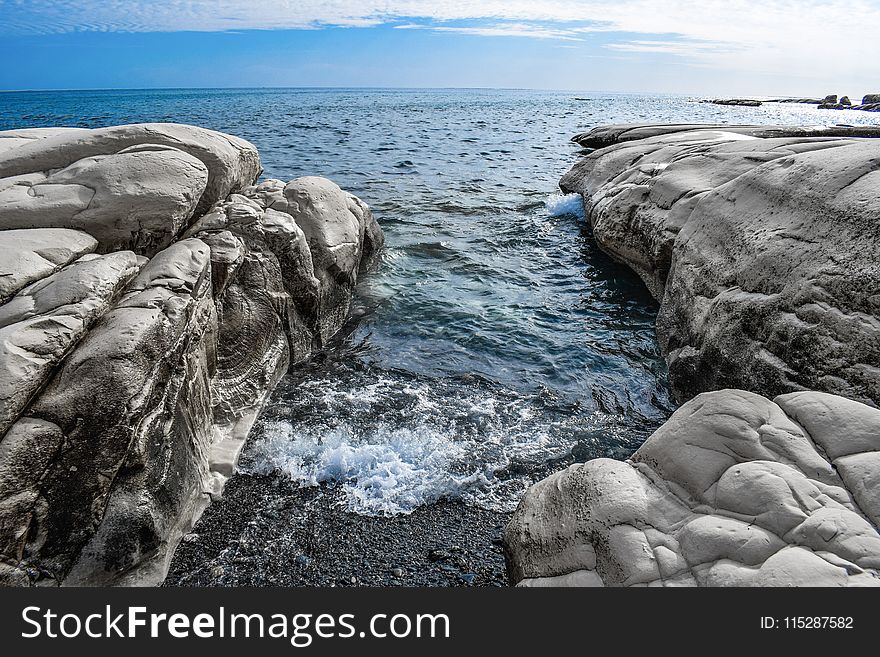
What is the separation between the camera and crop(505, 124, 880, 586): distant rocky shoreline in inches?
121

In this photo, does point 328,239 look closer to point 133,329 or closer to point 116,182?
point 116,182

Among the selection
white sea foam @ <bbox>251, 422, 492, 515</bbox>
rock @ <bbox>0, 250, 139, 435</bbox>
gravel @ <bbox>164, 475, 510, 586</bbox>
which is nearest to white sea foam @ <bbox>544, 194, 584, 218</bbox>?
white sea foam @ <bbox>251, 422, 492, 515</bbox>

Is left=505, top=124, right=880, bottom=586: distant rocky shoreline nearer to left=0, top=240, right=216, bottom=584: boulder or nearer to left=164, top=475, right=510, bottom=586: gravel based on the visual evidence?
left=164, top=475, right=510, bottom=586: gravel

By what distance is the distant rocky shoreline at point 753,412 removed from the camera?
3.08 metres

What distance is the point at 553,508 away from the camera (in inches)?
155

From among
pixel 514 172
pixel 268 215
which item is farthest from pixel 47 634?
pixel 514 172

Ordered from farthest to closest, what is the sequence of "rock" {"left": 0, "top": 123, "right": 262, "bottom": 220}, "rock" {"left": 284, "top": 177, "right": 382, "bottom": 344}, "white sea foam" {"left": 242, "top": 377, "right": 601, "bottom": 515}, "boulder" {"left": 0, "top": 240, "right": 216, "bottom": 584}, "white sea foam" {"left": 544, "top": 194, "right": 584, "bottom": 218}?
1. "white sea foam" {"left": 544, "top": 194, "right": 584, "bottom": 218}
2. "rock" {"left": 284, "top": 177, "right": 382, "bottom": 344}
3. "rock" {"left": 0, "top": 123, "right": 262, "bottom": 220}
4. "white sea foam" {"left": 242, "top": 377, "right": 601, "bottom": 515}
5. "boulder" {"left": 0, "top": 240, "right": 216, "bottom": 584}

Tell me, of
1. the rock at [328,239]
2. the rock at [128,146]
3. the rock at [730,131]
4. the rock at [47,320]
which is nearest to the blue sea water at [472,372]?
the rock at [328,239]

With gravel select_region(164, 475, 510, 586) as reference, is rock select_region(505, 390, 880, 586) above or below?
above

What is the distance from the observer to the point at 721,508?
11.1 ft

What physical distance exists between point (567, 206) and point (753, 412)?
12616mm

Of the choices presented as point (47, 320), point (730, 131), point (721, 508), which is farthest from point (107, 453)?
point (730, 131)

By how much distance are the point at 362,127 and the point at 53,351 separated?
122 ft

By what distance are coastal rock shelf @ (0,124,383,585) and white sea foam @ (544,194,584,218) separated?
9.29m
